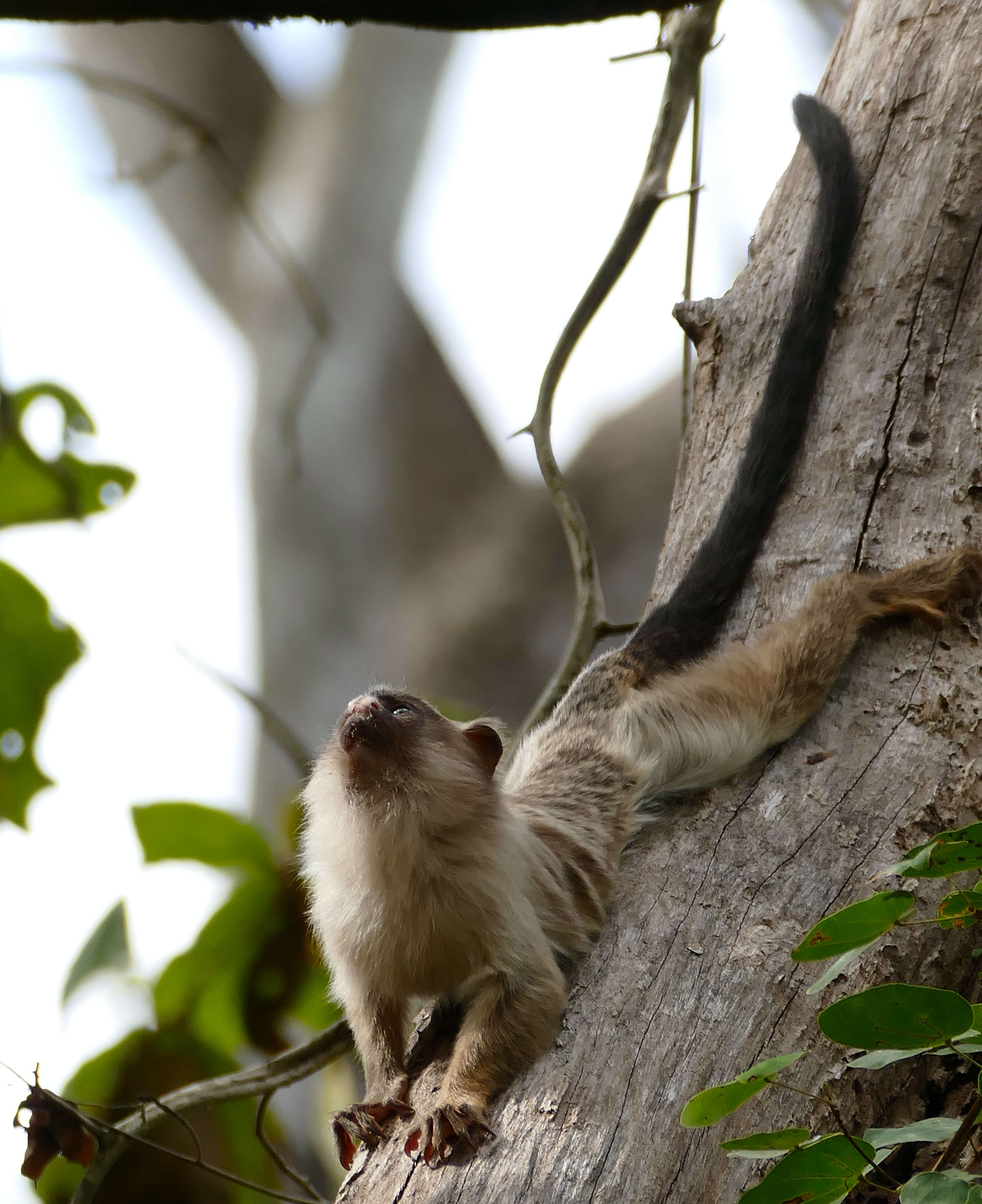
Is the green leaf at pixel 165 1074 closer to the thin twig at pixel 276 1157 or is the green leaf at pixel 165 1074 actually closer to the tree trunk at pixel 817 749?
the thin twig at pixel 276 1157

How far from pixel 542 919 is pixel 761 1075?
31.3 inches

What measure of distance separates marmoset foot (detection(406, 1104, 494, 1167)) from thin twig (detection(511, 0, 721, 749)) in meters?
1.18

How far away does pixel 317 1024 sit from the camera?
2994 millimetres

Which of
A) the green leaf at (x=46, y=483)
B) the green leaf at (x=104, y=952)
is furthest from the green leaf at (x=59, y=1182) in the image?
the green leaf at (x=46, y=483)

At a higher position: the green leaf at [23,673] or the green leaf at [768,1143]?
the green leaf at [23,673]

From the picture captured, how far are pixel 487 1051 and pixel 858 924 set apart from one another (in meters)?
0.75

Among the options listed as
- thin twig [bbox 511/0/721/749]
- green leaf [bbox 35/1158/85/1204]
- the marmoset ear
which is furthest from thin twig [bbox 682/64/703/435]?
green leaf [bbox 35/1158/85/1204]

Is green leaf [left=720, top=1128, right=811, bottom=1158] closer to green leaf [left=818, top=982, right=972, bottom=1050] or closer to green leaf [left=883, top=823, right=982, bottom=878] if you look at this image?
green leaf [left=818, top=982, right=972, bottom=1050]

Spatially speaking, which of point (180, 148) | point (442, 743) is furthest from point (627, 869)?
point (180, 148)

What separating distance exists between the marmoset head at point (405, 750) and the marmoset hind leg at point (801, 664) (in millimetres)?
395

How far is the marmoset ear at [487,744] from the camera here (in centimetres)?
216

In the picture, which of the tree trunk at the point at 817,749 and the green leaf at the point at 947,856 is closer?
the green leaf at the point at 947,856

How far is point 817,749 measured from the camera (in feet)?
6.63

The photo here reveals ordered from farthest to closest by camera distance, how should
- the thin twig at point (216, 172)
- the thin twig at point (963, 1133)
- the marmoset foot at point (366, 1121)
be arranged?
1. the thin twig at point (216, 172)
2. the marmoset foot at point (366, 1121)
3. the thin twig at point (963, 1133)
